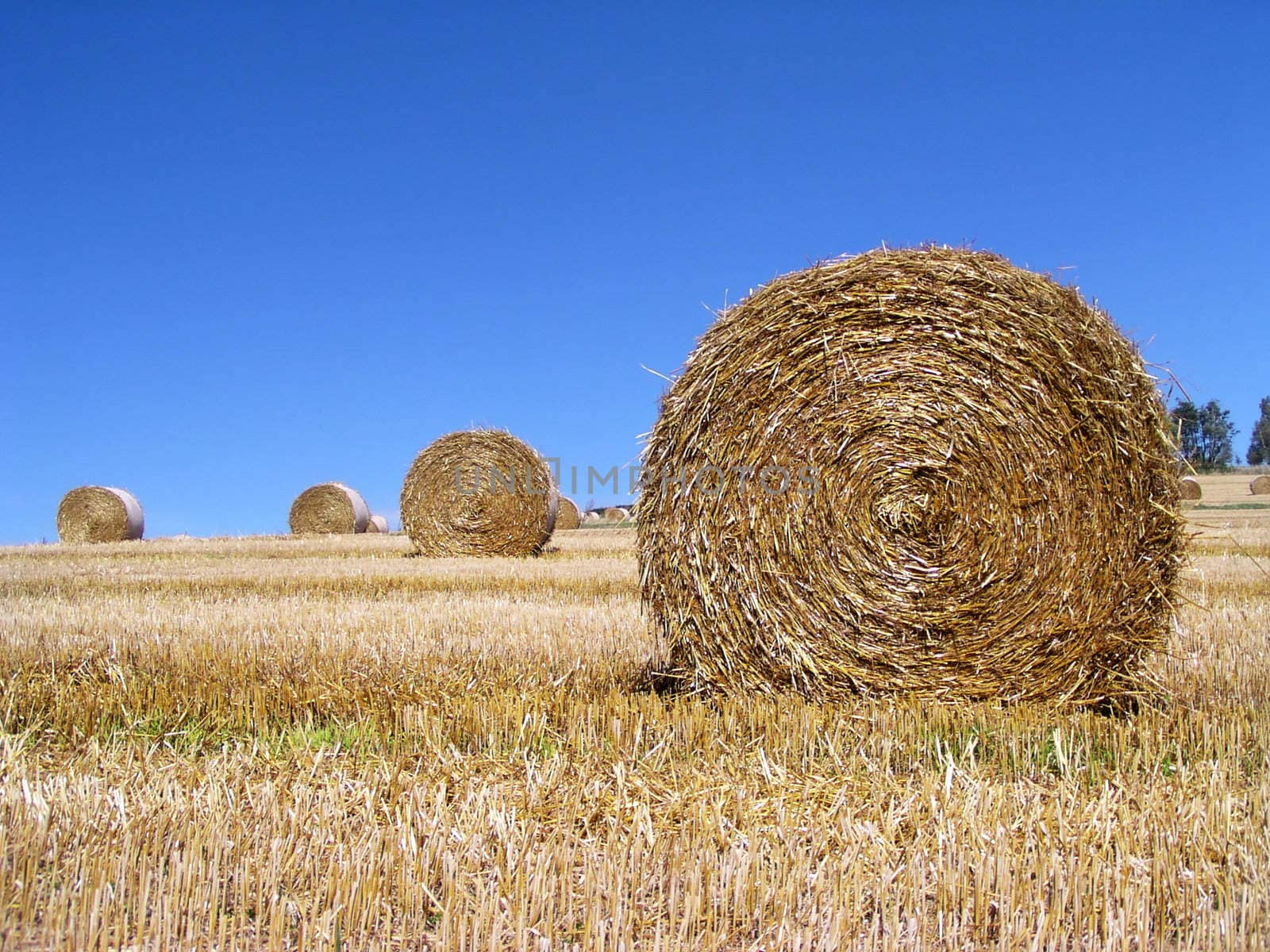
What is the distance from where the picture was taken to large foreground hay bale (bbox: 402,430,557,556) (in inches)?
547

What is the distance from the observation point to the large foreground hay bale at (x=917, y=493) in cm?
459

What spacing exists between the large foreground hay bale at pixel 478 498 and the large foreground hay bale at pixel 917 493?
903 cm

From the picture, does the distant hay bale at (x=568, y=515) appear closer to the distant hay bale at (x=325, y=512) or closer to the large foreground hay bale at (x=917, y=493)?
the distant hay bale at (x=325, y=512)

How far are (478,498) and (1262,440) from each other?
246ft

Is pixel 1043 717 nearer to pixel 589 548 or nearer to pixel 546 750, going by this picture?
pixel 546 750

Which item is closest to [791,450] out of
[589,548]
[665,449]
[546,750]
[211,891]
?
[665,449]

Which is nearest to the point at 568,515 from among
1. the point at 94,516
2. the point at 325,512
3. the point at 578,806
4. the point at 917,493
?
the point at 325,512

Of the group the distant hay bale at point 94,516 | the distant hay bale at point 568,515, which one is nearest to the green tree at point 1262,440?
the distant hay bale at point 568,515

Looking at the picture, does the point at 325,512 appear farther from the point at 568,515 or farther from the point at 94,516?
the point at 568,515

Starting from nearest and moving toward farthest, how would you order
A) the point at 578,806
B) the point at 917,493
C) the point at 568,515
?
the point at 578,806 → the point at 917,493 → the point at 568,515

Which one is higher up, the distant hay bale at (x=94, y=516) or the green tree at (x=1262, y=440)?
the green tree at (x=1262, y=440)

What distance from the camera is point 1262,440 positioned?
238 ft

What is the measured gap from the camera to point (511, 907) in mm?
2424

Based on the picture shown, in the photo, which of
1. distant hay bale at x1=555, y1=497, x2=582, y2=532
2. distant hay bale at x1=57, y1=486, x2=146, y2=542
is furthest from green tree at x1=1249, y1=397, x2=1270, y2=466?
distant hay bale at x1=57, y1=486, x2=146, y2=542
